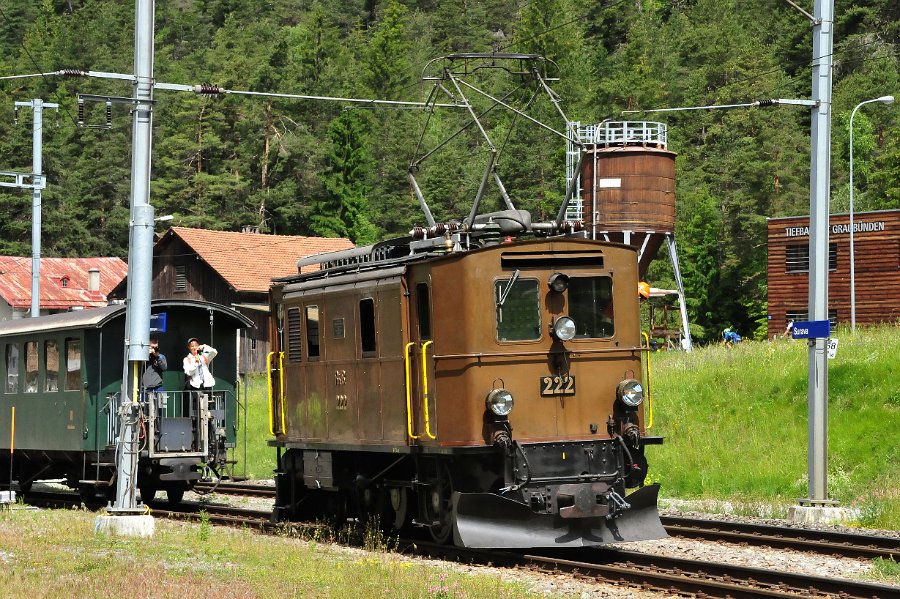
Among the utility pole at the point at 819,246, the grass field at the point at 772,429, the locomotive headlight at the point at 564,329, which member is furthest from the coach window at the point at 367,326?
the grass field at the point at 772,429

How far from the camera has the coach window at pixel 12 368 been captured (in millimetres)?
23703

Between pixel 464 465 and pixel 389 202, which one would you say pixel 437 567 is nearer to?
pixel 464 465

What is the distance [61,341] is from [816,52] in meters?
13.0

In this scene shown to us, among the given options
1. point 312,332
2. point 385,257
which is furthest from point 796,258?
point 385,257

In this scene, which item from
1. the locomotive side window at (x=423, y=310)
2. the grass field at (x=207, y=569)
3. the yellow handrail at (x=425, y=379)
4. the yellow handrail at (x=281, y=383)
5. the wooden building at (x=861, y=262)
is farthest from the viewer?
the wooden building at (x=861, y=262)

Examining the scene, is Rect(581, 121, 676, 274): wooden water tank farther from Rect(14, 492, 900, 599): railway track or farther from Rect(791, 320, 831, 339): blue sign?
Rect(14, 492, 900, 599): railway track

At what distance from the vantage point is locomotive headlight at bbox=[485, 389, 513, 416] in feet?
45.2

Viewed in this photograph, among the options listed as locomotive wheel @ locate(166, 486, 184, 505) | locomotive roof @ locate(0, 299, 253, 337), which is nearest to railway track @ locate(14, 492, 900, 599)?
locomotive wheel @ locate(166, 486, 184, 505)

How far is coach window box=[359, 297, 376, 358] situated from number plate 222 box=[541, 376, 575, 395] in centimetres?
236

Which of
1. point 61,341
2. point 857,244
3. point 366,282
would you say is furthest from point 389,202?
point 366,282

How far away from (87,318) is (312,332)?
6.09 metres

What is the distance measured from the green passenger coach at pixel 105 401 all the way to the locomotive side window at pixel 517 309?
7.44 m

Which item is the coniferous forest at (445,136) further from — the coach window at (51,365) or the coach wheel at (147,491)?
the coach wheel at (147,491)

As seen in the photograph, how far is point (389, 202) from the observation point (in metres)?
85.0
